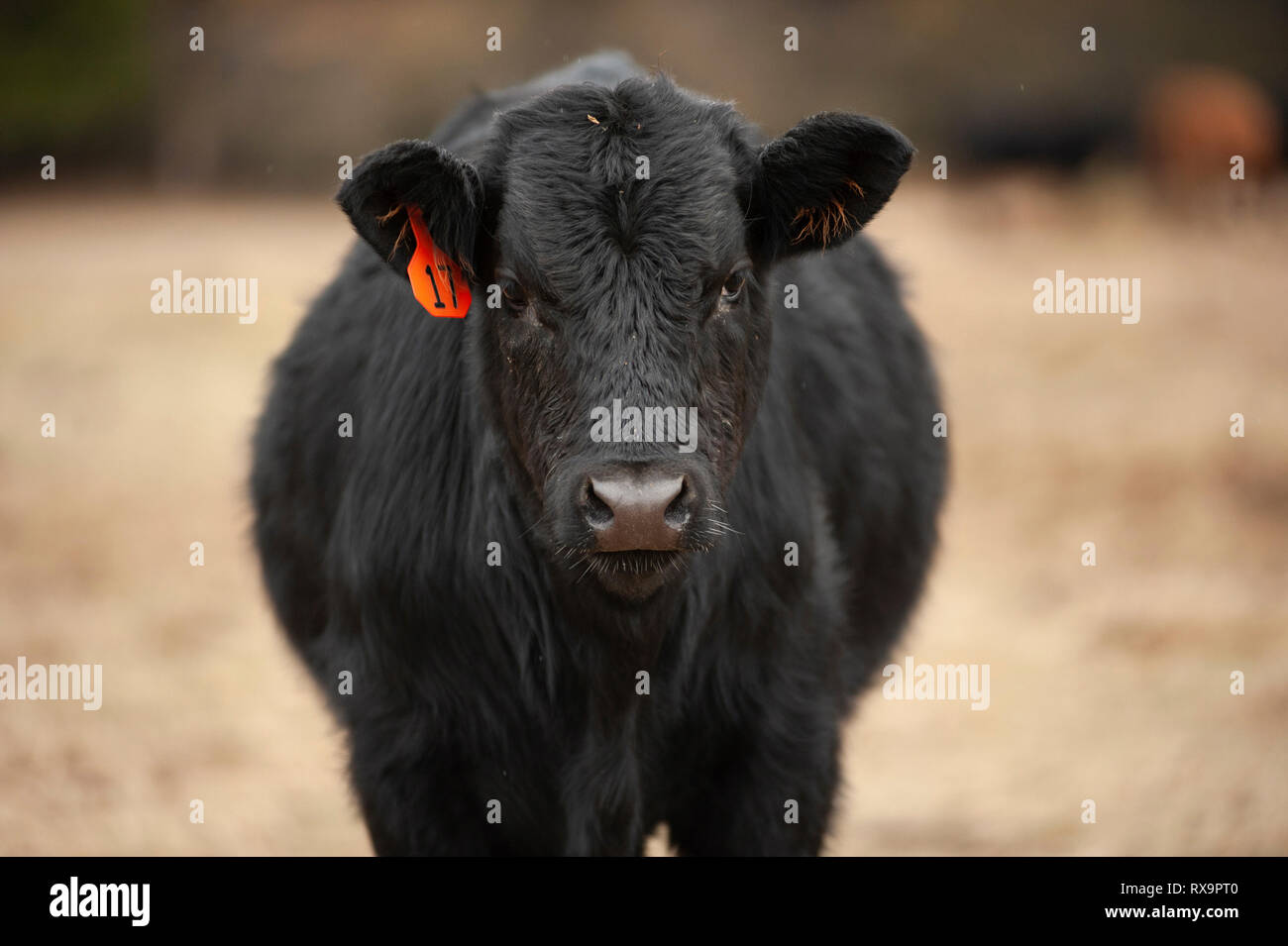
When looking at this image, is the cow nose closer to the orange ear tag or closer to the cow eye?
the cow eye

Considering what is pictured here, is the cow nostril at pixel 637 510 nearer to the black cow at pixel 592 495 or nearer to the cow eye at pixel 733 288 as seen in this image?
the black cow at pixel 592 495

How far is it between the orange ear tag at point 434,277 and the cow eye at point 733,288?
0.65m

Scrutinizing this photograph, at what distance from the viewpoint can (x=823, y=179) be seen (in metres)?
3.53

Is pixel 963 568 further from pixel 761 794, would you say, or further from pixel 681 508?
pixel 681 508

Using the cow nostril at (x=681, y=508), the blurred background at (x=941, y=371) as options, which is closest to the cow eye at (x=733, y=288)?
the cow nostril at (x=681, y=508)

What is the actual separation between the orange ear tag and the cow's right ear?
0.06ft

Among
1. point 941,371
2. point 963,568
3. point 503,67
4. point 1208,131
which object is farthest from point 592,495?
point 503,67

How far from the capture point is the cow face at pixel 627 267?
3.07 m

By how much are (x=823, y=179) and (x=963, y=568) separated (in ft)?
23.1

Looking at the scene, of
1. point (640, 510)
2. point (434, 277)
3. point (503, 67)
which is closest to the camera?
point (640, 510)

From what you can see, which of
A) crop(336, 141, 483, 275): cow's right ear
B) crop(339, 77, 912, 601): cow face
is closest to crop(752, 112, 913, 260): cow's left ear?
crop(339, 77, 912, 601): cow face

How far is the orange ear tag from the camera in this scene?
3.43 metres
